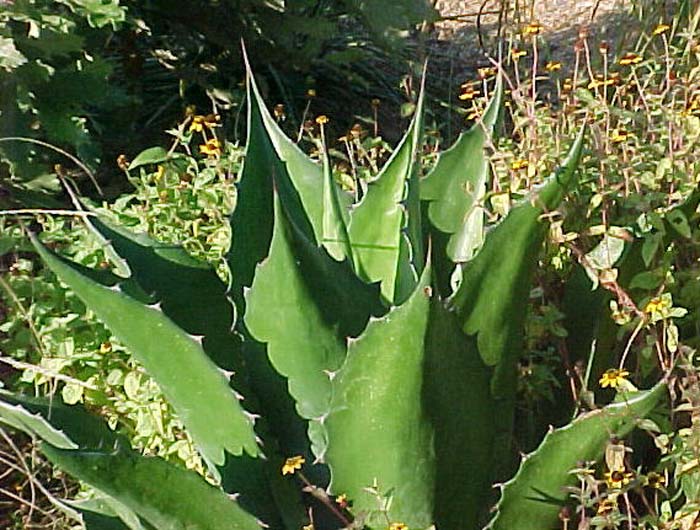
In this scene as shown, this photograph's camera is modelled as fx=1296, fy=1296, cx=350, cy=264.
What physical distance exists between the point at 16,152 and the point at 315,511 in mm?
1700

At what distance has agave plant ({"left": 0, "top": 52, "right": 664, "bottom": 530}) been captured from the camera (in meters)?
1.83

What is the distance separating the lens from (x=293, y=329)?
191 centimetres

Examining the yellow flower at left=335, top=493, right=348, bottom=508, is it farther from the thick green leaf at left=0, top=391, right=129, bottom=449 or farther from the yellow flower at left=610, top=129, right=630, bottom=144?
the yellow flower at left=610, top=129, right=630, bottom=144

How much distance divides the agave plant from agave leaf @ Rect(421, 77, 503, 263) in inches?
2.1

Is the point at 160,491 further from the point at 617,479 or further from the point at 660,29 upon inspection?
the point at 660,29

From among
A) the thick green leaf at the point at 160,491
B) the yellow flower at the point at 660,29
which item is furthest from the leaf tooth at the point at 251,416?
the yellow flower at the point at 660,29

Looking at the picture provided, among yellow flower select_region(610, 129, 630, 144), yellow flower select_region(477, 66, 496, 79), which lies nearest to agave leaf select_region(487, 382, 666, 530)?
yellow flower select_region(610, 129, 630, 144)

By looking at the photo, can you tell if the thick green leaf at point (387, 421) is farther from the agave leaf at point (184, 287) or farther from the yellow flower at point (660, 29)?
the yellow flower at point (660, 29)

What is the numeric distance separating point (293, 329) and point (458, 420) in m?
0.28

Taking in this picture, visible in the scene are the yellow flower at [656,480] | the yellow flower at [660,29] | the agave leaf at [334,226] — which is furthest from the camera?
the yellow flower at [660,29]

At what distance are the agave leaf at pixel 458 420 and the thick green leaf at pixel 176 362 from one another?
0.97 feet

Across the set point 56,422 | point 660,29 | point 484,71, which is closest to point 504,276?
point 56,422

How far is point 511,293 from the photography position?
6.54 ft

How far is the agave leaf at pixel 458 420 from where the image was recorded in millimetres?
1792
